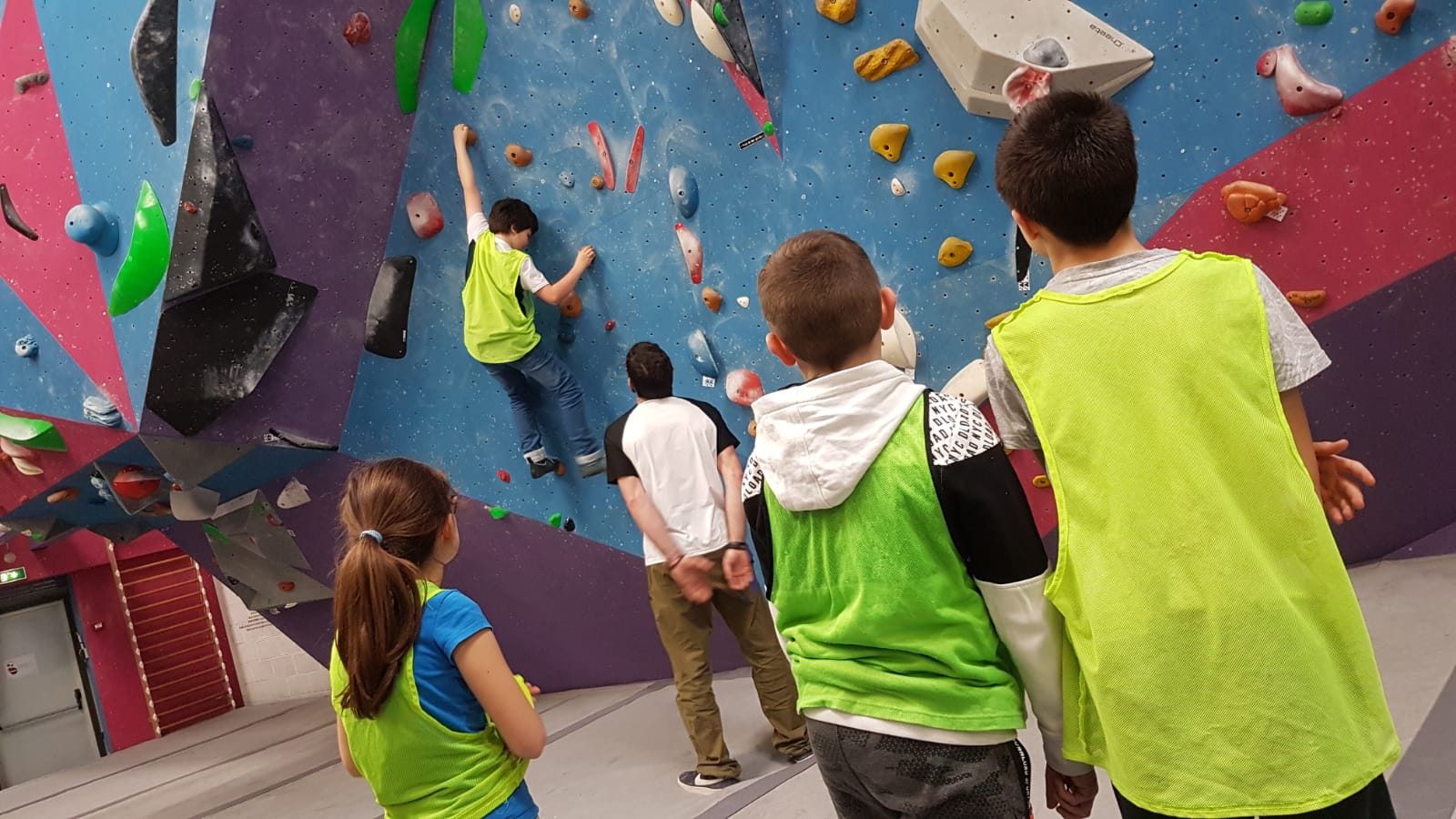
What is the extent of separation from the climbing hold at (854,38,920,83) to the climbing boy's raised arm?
4.93ft

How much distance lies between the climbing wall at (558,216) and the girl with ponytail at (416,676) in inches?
72.2

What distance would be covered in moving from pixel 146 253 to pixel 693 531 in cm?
224

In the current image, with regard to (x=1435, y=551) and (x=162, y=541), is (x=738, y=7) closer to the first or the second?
(x=1435, y=551)

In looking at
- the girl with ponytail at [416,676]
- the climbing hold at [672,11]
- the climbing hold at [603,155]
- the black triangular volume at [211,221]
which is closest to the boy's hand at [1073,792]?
the girl with ponytail at [416,676]

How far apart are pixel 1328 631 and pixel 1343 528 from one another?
202 cm

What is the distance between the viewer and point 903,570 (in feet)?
3.93

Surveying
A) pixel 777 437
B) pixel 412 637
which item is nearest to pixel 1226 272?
pixel 777 437

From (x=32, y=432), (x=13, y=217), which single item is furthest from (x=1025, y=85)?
(x=32, y=432)

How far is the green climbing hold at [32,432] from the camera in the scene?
166 inches

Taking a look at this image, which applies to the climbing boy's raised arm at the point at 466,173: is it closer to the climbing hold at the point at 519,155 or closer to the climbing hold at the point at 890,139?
the climbing hold at the point at 519,155

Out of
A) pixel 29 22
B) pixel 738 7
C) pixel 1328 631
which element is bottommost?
pixel 1328 631

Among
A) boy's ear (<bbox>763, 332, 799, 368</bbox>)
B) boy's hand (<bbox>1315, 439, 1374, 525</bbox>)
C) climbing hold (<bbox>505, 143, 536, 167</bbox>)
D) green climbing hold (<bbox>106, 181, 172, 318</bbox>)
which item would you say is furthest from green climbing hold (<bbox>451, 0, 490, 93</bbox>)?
boy's hand (<bbox>1315, 439, 1374, 525</bbox>)

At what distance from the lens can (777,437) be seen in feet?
4.20

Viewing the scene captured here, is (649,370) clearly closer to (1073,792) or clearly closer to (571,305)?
(571,305)
